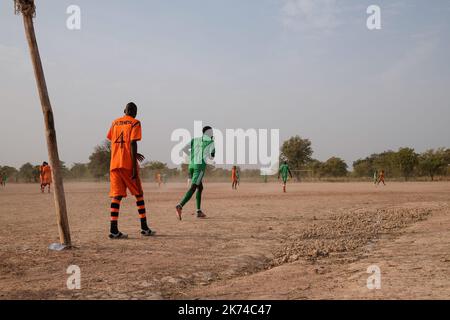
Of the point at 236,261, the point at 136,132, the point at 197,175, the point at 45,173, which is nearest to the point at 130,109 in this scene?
the point at 136,132

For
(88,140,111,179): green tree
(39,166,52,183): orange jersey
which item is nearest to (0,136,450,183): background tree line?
(88,140,111,179): green tree

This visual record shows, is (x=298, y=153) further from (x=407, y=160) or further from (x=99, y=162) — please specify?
(x=99, y=162)

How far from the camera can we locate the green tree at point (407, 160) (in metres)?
63.2

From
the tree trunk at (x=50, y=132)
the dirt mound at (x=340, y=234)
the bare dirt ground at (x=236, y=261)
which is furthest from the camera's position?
the tree trunk at (x=50, y=132)

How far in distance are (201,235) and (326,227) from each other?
2604 millimetres

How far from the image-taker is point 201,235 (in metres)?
7.09

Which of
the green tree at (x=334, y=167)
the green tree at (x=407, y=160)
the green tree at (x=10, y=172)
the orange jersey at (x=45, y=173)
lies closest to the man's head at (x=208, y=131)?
the orange jersey at (x=45, y=173)

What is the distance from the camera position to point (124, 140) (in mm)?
6617

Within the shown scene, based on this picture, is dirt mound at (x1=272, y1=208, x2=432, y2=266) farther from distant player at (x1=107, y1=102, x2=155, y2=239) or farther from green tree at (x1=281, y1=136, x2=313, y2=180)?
green tree at (x1=281, y1=136, x2=313, y2=180)

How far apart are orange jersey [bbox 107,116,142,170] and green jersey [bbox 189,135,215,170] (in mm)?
2825

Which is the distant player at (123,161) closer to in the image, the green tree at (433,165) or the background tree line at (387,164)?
the background tree line at (387,164)

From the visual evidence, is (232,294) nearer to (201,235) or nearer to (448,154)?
(201,235)

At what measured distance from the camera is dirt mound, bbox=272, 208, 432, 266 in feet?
18.0
